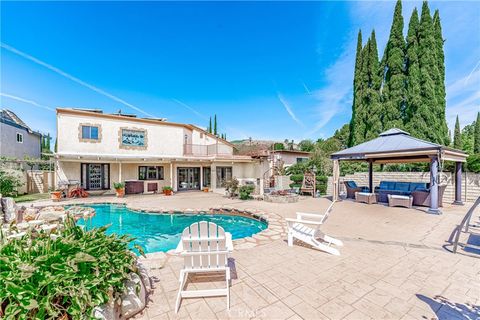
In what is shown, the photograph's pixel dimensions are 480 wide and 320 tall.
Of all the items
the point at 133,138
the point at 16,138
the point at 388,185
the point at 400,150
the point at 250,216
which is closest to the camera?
the point at 250,216

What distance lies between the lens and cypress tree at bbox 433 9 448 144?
16.2 metres

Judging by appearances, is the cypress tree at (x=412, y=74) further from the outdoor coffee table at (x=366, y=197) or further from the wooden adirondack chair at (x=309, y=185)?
the outdoor coffee table at (x=366, y=197)

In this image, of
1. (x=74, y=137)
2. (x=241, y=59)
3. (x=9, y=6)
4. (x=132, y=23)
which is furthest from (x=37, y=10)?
(x=241, y=59)

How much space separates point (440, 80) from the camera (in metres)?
16.6

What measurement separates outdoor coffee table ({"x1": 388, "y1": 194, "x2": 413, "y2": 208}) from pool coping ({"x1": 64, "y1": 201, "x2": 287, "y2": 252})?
562cm

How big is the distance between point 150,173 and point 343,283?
14842mm

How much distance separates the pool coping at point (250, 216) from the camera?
4690 mm

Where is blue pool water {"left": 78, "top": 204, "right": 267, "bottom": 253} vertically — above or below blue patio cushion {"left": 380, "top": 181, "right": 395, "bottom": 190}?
below

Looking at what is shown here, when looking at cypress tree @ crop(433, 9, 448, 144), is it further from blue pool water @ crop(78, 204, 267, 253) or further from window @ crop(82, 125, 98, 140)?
window @ crop(82, 125, 98, 140)

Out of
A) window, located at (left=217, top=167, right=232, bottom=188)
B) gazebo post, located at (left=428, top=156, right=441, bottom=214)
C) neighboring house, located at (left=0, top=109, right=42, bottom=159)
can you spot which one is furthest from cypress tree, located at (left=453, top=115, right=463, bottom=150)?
neighboring house, located at (left=0, top=109, right=42, bottom=159)

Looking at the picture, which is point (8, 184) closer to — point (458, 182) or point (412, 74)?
point (458, 182)

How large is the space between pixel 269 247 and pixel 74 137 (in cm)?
1415

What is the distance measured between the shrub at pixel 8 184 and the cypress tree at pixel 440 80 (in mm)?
28420

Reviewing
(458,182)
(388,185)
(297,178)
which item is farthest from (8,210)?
(458,182)
